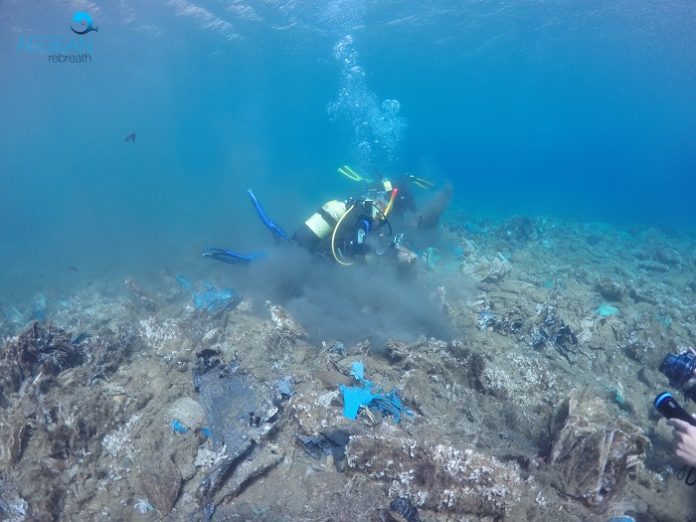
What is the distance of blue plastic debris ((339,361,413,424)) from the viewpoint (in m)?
4.34

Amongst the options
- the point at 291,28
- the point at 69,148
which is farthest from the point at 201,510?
the point at 69,148

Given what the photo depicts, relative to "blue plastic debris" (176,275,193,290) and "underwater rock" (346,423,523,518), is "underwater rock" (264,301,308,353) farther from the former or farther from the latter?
"blue plastic debris" (176,275,193,290)

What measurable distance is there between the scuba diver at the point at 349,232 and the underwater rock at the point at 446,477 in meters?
4.98

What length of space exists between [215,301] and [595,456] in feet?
24.3

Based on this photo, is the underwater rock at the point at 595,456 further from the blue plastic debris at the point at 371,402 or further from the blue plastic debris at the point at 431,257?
the blue plastic debris at the point at 431,257

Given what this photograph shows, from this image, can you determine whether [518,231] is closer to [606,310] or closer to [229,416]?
[606,310]

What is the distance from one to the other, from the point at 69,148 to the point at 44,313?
5004 inches

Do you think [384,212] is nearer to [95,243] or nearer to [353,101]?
[95,243]

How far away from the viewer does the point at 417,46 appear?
35.8 meters

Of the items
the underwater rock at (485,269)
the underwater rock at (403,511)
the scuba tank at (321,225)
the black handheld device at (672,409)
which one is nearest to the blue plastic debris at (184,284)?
the scuba tank at (321,225)

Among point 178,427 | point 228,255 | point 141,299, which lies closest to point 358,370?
point 178,427

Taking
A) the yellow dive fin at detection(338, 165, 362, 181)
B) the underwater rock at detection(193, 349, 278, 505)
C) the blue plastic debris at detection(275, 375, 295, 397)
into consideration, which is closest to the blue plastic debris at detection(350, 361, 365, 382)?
the blue plastic debris at detection(275, 375, 295, 397)

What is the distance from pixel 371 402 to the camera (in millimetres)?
4477

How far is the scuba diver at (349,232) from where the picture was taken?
803 cm
